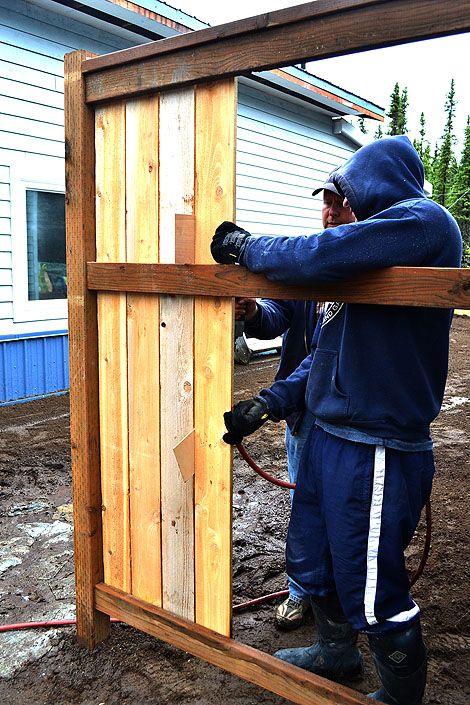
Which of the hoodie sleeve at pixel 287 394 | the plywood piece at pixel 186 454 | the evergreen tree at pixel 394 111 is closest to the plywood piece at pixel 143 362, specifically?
the plywood piece at pixel 186 454

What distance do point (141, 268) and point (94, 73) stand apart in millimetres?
799

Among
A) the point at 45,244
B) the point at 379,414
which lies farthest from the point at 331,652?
the point at 45,244

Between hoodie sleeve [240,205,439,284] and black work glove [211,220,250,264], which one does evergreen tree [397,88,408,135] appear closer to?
black work glove [211,220,250,264]

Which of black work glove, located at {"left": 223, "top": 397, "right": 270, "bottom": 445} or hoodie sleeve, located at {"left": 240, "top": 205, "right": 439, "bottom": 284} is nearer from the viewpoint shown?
hoodie sleeve, located at {"left": 240, "top": 205, "right": 439, "bottom": 284}

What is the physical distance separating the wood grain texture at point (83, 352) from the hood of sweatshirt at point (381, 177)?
1084 millimetres

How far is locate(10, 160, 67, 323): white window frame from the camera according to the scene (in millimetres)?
6586

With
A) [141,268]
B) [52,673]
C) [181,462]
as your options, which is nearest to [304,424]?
[181,462]

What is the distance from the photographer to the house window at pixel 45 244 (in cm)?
684

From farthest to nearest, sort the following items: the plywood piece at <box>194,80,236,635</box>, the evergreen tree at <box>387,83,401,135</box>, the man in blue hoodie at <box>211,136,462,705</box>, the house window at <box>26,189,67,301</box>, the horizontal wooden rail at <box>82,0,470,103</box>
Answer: the evergreen tree at <box>387,83,401,135</box>
the house window at <box>26,189,67,301</box>
the plywood piece at <box>194,80,236,635</box>
the man in blue hoodie at <box>211,136,462,705</box>
the horizontal wooden rail at <box>82,0,470,103</box>

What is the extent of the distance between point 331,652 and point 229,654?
44 centimetres

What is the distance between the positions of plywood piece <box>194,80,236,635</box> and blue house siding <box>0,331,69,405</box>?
4911 millimetres

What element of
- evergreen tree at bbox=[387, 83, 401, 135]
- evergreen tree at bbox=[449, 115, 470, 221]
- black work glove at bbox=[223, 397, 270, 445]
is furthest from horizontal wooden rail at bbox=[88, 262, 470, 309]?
evergreen tree at bbox=[387, 83, 401, 135]

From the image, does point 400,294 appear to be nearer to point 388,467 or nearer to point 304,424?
point 388,467

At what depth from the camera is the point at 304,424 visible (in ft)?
9.23
